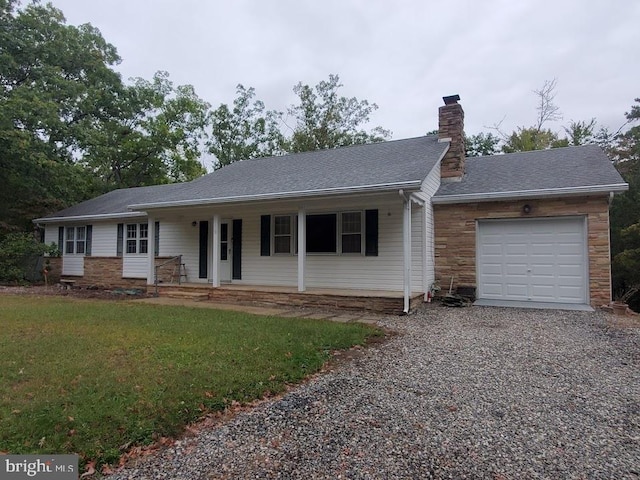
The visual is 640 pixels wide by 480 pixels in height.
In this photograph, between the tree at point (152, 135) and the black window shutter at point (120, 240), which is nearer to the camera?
the black window shutter at point (120, 240)

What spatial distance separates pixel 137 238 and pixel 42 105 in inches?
284

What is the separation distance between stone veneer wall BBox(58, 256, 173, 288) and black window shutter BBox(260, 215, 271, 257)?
13.2 feet

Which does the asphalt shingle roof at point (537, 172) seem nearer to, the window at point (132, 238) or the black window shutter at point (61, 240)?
the window at point (132, 238)

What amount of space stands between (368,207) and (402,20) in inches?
253

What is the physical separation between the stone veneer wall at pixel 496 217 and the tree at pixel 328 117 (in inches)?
680

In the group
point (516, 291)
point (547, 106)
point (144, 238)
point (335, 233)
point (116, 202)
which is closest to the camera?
point (516, 291)

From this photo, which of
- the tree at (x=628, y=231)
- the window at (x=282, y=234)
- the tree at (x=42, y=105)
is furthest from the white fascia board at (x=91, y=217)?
the tree at (x=628, y=231)

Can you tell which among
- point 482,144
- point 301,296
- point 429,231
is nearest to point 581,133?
point 482,144

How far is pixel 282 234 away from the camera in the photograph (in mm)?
11141

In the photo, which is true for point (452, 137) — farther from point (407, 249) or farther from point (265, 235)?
point (265, 235)

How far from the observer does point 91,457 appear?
2582 mm

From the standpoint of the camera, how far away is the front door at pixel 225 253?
11.9 metres

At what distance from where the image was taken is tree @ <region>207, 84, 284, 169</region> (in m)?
28.5

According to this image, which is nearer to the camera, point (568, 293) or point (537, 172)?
point (568, 293)
